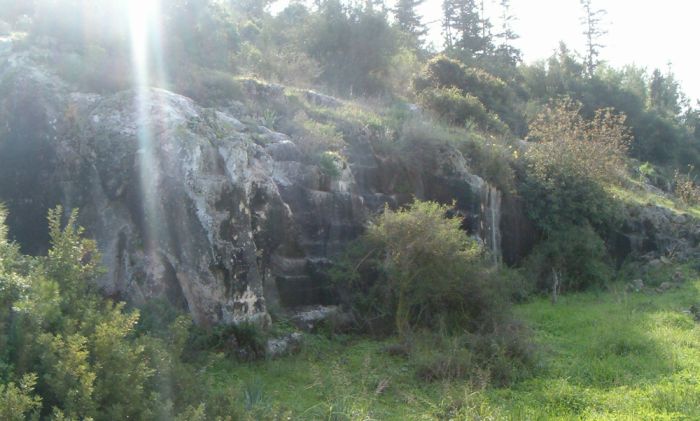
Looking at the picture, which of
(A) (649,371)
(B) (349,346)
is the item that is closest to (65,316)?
(B) (349,346)

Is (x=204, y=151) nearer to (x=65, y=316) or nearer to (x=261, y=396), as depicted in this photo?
(x=261, y=396)

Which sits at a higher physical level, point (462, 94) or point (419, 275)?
point (462, 94)

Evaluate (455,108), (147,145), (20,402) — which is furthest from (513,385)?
(455,108)

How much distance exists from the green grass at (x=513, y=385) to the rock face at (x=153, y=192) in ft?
3.97

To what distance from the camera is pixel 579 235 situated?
18.2m

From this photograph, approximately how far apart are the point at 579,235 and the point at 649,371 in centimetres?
918

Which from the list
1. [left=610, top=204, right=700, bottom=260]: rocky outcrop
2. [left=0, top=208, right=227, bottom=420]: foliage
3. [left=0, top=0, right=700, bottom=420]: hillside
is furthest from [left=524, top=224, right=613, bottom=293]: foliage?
[left=0, top=208, right=227, bottom=420]: foliage

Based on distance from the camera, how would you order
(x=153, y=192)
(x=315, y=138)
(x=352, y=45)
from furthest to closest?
1. (x=352, y=45)
2. (x=315, y=138)
3. (x=153, y=192)

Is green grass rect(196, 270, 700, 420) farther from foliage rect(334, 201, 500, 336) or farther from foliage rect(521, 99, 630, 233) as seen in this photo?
foliage rect(521, 99, 630, 233)

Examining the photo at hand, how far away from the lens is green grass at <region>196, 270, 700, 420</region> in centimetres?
752

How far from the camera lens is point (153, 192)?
9.33 metres

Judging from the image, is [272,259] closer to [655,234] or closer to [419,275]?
[419,275]

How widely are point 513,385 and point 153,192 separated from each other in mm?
5381

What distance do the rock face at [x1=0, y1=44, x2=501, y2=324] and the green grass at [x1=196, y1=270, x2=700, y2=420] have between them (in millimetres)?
1211
